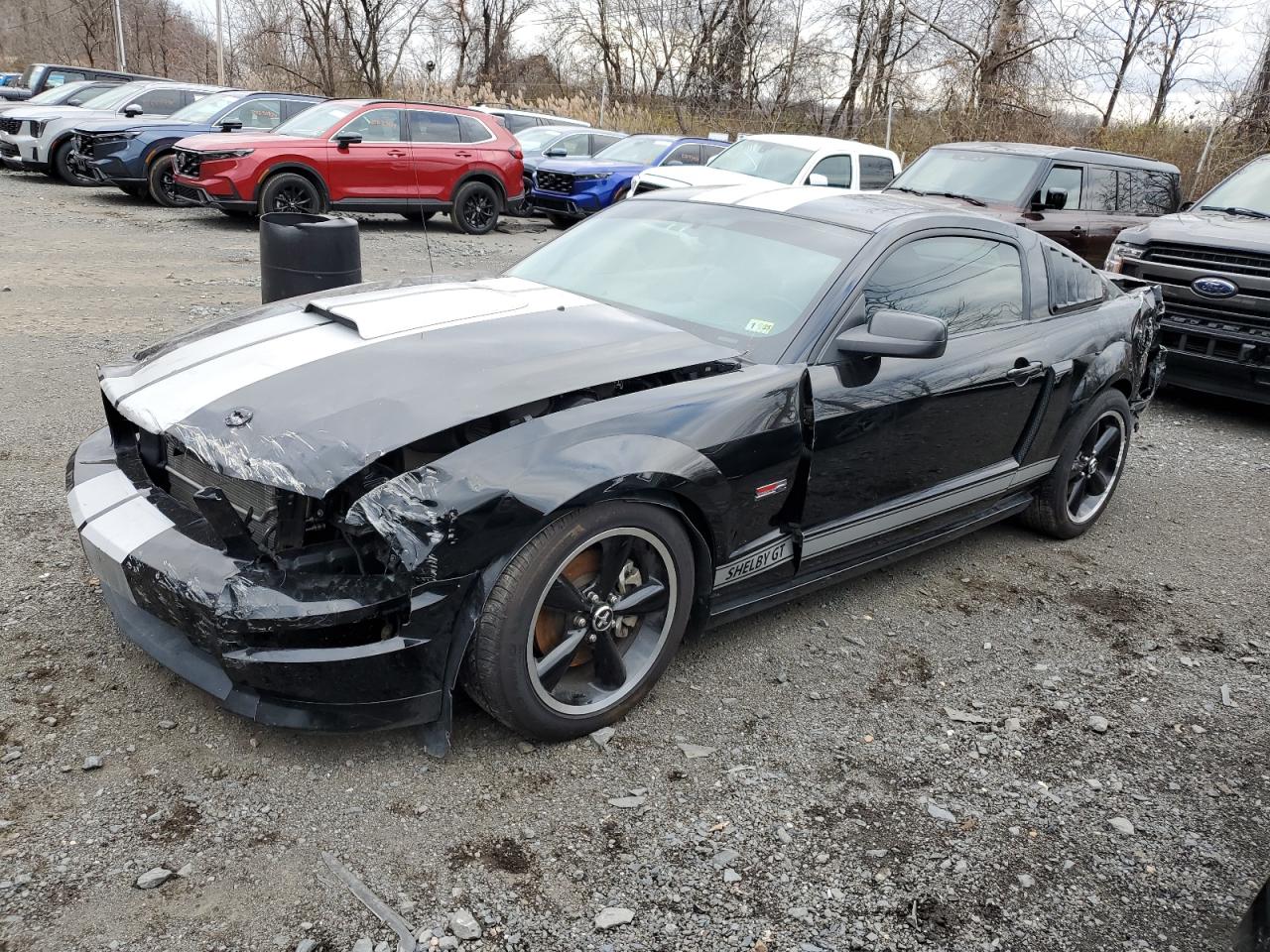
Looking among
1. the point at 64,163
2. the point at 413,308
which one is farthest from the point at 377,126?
the point at 413,308

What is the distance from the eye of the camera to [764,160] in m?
12.0

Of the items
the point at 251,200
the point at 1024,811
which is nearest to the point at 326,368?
the point at 1024,811

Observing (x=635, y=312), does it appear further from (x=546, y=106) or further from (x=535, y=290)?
(x=546, y=106)

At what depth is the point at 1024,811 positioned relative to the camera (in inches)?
112

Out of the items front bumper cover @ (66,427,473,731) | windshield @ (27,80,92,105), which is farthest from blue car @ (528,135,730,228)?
front bumper cover @ (66,427,473,731)

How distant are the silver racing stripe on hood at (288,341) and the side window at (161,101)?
14.5 m

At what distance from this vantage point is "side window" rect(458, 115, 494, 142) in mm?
13570

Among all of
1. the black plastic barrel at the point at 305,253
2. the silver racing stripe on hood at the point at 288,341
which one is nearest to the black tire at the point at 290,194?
the black plastic barrel at the point at 305,253

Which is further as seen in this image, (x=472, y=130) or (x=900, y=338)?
(x=472, y=130)

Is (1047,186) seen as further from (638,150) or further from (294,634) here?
(294,634)

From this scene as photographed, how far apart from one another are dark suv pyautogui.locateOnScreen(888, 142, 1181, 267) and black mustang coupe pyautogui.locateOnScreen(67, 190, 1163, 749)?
582cm

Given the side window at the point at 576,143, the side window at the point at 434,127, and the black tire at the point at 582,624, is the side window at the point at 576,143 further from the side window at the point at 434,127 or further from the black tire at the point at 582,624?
the black tire at the point at 582,624

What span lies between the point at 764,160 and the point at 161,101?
395 inches

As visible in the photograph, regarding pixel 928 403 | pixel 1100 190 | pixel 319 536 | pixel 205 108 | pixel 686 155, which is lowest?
pixel 319 536
